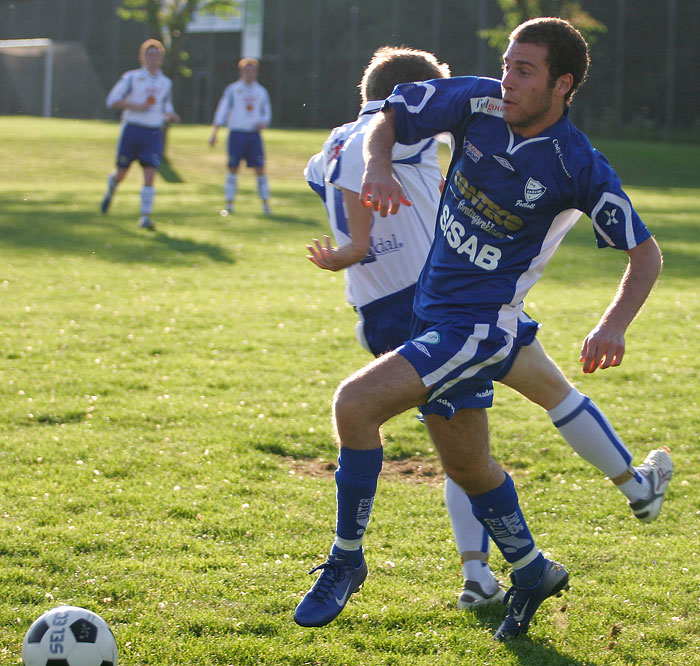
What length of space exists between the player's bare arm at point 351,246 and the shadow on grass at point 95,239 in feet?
27.6

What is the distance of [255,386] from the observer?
23.3 ft

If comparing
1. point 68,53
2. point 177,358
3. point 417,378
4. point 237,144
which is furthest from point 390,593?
point 68,53

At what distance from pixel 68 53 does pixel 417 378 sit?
1953 inches

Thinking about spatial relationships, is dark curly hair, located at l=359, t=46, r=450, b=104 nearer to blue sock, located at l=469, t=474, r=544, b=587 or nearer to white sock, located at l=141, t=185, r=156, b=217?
blue sock, located at l=469, t=474, r=544, b=587

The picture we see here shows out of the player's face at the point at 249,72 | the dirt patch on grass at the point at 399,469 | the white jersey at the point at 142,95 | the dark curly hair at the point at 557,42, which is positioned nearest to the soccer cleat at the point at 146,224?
the white jersey at the point at 142,95

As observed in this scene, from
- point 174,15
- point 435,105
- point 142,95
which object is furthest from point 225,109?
point 435,105

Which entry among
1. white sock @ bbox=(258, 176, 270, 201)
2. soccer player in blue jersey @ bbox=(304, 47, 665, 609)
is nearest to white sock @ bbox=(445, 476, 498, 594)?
soccer player in blue jersey @ bbox=(304, 47, 665, 609)

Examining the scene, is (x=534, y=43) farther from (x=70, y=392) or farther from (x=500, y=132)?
(x=70, y=392)

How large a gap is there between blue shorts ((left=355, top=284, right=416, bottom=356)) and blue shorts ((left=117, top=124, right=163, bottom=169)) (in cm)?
1092

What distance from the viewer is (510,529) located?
370 cm

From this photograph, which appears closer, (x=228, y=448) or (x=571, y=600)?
(x=571, y=600)

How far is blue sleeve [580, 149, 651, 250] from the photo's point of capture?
3348 mm

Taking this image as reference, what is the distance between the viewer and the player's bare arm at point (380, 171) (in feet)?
11.1

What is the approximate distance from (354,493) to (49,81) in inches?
1816
